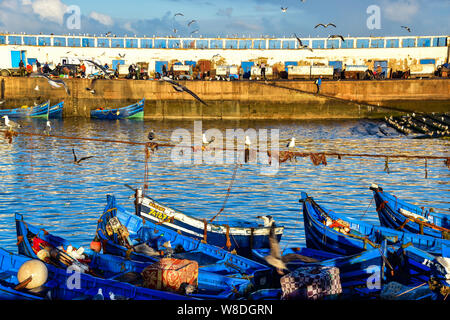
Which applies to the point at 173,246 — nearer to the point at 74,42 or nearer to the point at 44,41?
the point at 74,42

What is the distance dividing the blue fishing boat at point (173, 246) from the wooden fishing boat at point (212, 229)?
3.35ft

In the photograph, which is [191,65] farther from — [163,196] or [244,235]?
[244,235]

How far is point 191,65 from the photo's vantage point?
211ft

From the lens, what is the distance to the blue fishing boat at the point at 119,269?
13.6m

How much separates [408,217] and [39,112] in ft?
139

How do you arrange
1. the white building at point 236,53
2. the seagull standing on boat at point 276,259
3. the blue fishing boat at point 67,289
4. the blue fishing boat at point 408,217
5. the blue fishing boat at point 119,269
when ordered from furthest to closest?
the white building at point 236,53, the blue fishing boat at point 408,217, the seagull standing on boat at point 276,259, the blue fishing boat at point 119,269, the blue fishing boat at point 67,289

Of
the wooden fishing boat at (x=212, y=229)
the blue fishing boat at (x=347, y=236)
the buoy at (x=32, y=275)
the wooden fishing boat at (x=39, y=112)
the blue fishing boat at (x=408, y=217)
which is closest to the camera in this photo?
the buoy at (x=32, y=275)

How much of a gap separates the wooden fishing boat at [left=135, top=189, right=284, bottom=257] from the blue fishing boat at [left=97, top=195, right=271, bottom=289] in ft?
3.35

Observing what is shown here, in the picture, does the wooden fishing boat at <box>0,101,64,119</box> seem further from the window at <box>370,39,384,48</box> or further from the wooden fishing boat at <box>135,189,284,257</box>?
the wooden fishing boat at <box>135,189,284,257</box>

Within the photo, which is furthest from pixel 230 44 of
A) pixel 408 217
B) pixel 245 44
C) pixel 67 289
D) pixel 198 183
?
pixel 67 289

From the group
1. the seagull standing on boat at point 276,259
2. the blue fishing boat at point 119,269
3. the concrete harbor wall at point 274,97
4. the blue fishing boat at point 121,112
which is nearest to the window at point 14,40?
the concrete harbor wall at point 274,97

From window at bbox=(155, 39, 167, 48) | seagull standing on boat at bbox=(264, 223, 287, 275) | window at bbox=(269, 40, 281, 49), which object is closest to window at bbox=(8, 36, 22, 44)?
window at bbox=(155, 39, 167, 48)

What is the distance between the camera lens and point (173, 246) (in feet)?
54.1

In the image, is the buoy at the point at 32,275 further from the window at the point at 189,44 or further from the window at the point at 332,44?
the window at the point at 332,44
